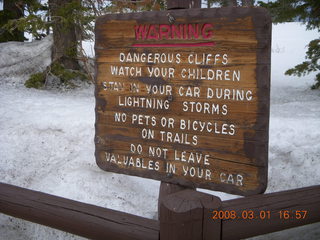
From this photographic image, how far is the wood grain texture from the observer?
2.02 metres

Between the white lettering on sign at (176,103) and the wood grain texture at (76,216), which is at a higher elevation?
the white lettering on sign at (176,103)

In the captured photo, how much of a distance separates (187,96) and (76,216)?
1110 mm

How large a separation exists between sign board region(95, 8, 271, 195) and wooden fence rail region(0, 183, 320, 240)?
0.19m

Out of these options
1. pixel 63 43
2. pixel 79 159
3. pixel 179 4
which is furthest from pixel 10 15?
pixel 179 4

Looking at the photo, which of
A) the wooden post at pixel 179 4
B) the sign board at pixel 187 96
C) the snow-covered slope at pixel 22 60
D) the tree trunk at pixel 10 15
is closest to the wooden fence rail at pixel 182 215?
the sign board at pixel 187 96

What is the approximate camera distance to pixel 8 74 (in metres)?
9.88

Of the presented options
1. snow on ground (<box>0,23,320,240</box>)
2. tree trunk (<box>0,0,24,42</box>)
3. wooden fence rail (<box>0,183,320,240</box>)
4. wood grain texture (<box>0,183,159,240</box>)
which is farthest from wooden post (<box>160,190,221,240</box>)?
tree trunk (<box>0,0,24,42</box>)

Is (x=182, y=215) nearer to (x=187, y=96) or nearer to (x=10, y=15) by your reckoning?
(x=187, y=96)

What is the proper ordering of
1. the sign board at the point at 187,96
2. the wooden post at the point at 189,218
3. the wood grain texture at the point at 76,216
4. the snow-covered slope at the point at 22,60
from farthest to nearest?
the snow-covered slope at the point at 22,60 < the wood grain texture at the point at 76,216 < the sign board at the point at 187,96 < the wooden post at the point at 189,218

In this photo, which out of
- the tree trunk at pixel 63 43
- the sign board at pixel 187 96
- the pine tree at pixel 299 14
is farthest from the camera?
the tree trunk at pixel 63 43

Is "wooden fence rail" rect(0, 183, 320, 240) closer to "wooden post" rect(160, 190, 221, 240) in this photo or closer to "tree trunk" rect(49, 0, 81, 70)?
"wooden post" rect(160, 190, 221, 240)

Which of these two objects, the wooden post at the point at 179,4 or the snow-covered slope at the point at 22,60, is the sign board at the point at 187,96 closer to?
the wooden post at the point at 179,4

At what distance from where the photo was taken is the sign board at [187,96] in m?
1.87

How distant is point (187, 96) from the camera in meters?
2.03
